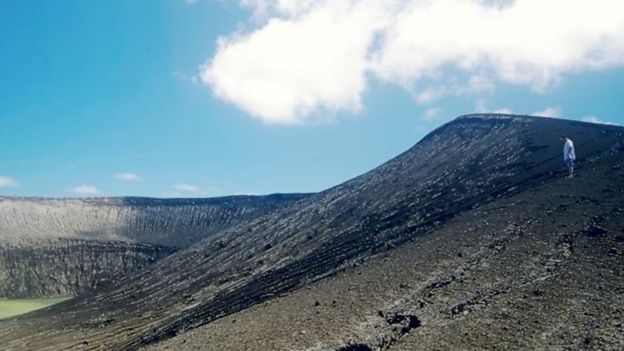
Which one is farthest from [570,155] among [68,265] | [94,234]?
Result: [94,234]

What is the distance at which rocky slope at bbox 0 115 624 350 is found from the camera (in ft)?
60.5

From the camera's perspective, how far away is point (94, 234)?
93.9m

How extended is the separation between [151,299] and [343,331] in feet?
92.2

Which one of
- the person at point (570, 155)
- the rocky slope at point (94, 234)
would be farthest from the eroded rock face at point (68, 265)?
the person at point (570, 155)

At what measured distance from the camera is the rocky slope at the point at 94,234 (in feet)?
265

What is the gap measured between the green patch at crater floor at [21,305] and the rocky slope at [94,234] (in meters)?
3.70

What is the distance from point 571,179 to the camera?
1229 inches

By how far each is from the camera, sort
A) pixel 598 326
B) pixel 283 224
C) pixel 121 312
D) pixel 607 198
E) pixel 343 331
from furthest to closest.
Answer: pixel 283 224
pixel 121 312
pixel 607 198
pixel 343 331
pixel 598 326

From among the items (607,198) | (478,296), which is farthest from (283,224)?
(478,296)

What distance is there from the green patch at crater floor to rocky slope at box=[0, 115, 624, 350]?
1166 centimetres

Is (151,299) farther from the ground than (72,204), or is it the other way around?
(72,204)

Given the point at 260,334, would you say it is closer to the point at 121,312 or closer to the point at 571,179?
the point at 571,179

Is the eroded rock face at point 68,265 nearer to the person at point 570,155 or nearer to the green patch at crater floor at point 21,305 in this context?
the green patch at crater floor at point 21,305

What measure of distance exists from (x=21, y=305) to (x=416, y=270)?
191ft
